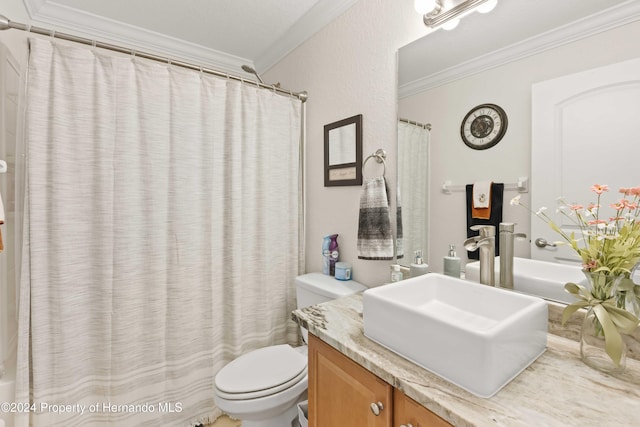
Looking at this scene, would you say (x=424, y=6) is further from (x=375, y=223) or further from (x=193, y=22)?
(x=193, y=22)

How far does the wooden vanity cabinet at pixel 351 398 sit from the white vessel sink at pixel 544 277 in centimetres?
64

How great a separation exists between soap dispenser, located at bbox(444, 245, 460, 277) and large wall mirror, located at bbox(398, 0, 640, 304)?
0.08 feet

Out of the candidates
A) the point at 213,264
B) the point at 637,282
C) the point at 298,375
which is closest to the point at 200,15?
the point at 213,264

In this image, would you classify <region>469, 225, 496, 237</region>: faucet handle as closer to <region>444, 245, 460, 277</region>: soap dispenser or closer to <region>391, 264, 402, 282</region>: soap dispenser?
<region>444, 245, 460, 277</region>: soap dispenser

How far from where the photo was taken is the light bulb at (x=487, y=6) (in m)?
1.08

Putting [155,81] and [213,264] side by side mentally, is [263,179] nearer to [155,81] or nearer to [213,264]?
[213,264]

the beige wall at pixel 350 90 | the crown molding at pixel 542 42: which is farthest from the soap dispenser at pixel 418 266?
the crown molding at pixel 542 42

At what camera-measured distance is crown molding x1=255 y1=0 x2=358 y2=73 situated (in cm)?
170

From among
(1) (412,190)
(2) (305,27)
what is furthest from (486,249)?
(2) (305,27)

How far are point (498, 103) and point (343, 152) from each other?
2.80 ft

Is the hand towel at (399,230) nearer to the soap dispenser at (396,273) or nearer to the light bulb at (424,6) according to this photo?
the soap dispenser at (396,273)

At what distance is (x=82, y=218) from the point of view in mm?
1349

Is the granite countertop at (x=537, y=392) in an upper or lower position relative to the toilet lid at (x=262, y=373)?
upper

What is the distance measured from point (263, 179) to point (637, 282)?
171 centimetres
